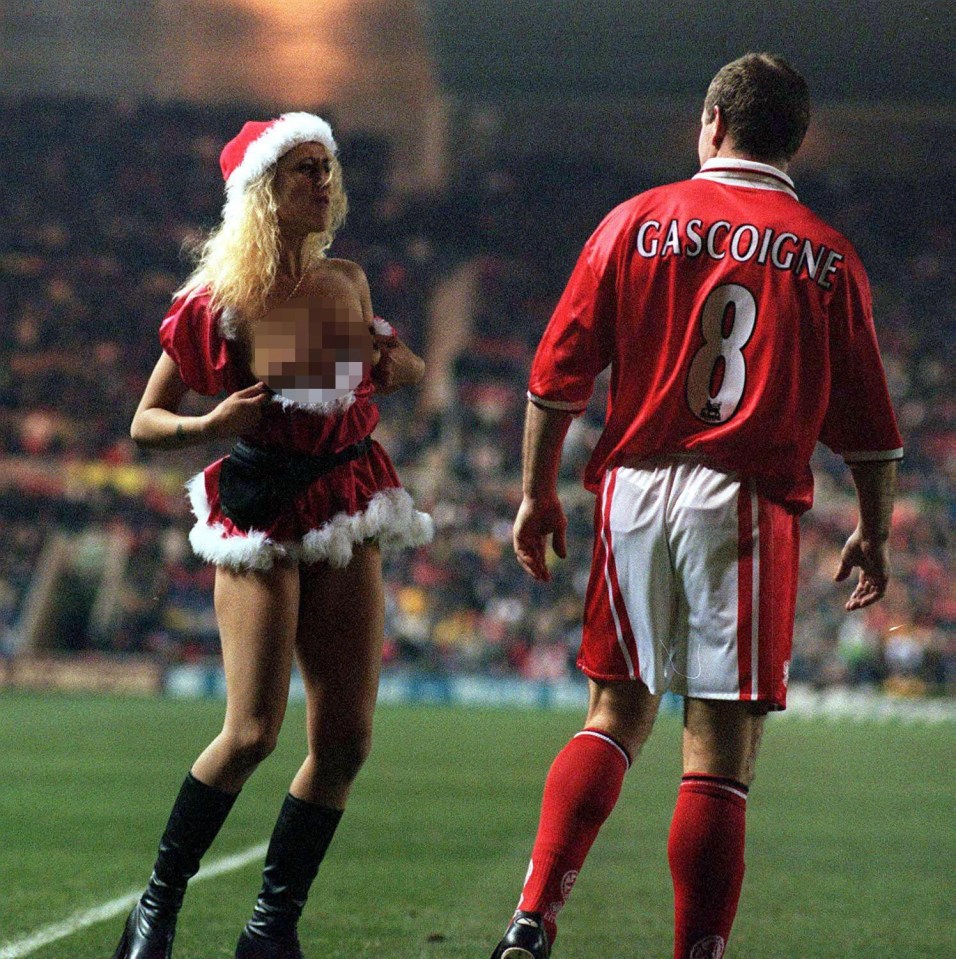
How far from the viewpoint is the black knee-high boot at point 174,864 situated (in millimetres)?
3686

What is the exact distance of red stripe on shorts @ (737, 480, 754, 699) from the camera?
320cm

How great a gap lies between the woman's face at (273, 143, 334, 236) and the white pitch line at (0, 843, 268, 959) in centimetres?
208

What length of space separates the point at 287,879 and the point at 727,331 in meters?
1.65

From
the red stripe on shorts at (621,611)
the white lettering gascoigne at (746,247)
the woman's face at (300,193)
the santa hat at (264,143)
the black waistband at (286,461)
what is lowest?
the red stripe on shorts at (621,611)

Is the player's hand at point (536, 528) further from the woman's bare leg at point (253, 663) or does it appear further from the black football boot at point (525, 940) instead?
the black football boot at point (525, 940)

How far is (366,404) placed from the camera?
3.79 m

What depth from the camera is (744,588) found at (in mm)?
3223

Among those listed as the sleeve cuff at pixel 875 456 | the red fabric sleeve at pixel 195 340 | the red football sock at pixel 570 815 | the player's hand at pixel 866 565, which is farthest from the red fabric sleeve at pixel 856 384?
the red fabric sleeve at pixel 195 340

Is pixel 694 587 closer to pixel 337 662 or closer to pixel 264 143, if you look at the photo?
pixel 337 662

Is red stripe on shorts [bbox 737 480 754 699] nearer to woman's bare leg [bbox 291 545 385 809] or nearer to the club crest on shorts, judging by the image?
the club crest on shorts

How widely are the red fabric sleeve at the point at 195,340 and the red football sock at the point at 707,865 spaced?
1.44 meters

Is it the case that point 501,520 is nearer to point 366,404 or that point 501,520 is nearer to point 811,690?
point 811,690

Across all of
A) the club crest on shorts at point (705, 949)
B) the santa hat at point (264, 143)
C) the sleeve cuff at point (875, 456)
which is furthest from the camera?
the santa hat at point (264, 143)

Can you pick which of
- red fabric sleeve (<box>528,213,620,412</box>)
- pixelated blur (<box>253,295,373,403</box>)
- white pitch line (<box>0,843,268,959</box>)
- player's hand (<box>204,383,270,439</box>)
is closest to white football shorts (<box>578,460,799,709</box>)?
red fabric sleeve (<box>528,213,620,412</box>)
